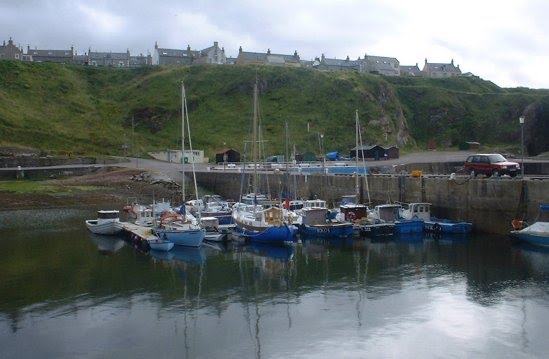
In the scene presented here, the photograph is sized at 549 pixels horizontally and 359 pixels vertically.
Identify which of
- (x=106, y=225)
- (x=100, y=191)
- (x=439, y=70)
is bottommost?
(x=106, y=225)

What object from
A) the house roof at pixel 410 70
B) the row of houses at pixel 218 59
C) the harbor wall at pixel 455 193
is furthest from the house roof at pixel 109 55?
the harbor wall at pixel 455 193

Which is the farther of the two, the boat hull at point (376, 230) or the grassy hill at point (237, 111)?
the grassy hill at point (237, 111)

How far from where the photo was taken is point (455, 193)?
50000mm

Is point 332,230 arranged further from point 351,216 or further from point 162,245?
point 162,245

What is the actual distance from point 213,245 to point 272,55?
136m

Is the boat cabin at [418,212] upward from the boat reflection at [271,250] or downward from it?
upward

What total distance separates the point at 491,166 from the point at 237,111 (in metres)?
73.7

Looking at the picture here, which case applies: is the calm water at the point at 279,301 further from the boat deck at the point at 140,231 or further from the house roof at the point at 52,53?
the house roof at the point at 52,53

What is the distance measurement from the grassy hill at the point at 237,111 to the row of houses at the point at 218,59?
1451 inches

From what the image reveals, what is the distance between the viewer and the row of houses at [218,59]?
175125 mm

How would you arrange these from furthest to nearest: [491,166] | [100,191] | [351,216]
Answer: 1. [100,191]
2. [491,166]
3. [351,216]

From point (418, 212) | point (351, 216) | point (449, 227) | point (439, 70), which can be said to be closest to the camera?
point (449, 227)

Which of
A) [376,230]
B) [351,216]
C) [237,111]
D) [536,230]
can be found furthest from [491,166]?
[237,111]

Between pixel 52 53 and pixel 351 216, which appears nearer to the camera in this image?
pixel 351 216
